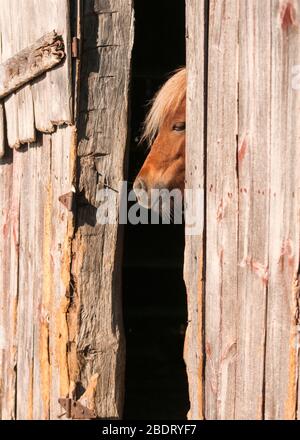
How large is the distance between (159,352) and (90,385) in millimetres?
2783

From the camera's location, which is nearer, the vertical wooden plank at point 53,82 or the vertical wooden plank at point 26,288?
the vertical wooden plank at point 53,82

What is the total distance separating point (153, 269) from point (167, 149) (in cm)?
260

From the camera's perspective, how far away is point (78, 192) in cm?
369

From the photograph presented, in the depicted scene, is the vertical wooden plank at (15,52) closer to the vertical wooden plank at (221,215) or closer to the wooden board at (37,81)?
the wooden board at (37,81)

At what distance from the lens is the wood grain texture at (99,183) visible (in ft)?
12.0

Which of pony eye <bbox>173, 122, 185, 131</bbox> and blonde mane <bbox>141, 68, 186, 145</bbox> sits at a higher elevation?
blonde mane <bbox>141, 68, 186, 145</bbox>

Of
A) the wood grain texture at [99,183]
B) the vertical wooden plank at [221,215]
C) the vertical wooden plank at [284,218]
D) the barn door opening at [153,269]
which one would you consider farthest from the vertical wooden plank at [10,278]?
the barn door opening at [153,269]

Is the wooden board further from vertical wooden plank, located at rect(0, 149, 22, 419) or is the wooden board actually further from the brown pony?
the brown pony

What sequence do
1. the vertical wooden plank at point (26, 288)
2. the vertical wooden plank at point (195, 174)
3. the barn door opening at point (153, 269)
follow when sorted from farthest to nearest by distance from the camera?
the barn door opening at point (153, 269)
the vertical wooden plank at point (26, 288)
the vertical wooden plank at point (195, 174)

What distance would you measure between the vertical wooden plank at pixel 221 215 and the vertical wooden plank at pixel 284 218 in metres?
0.24

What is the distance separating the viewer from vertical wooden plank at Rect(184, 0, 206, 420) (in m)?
3.28

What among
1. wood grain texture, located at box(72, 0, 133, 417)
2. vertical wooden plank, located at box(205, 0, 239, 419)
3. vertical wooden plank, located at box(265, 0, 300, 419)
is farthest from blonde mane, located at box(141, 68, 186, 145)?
vertical wooden plank, located at box(265, 0, 300, 419)

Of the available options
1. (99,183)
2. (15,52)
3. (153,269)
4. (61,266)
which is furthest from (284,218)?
(153,269)

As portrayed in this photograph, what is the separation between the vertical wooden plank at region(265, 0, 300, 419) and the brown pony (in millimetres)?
1366
